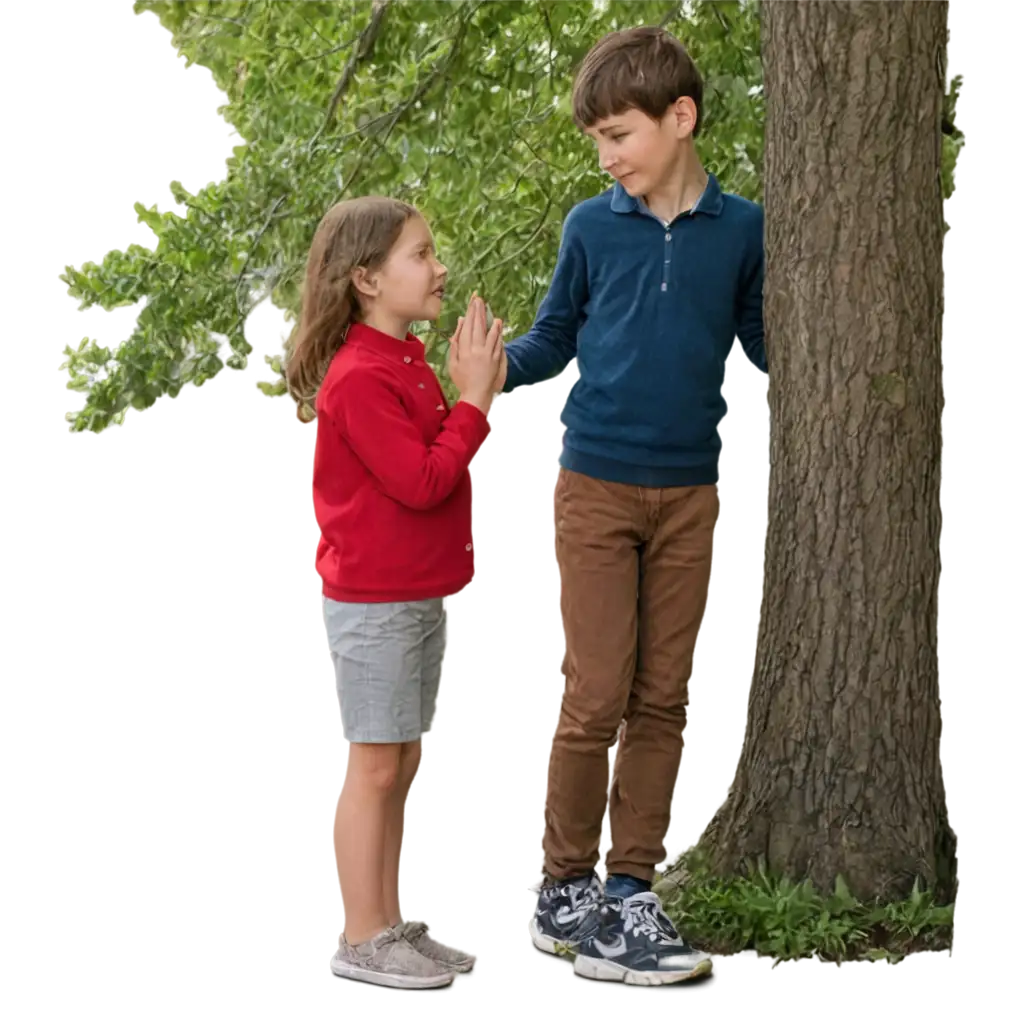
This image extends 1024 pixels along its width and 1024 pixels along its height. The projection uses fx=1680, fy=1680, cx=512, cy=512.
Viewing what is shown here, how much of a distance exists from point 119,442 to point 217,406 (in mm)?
2399

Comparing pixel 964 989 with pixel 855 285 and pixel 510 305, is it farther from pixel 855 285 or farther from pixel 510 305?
pixel 510 305

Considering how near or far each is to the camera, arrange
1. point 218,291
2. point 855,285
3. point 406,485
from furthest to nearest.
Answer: point 218,291 < point 855,285 < point 406,485

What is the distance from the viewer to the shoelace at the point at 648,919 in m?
3.49

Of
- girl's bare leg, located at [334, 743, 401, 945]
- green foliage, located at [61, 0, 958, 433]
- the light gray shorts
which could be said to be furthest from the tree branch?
girl's bare leg, located at [334, 743, 401, 945]

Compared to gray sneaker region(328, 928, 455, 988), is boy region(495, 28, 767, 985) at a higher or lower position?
higher

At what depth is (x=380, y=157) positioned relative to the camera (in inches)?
234

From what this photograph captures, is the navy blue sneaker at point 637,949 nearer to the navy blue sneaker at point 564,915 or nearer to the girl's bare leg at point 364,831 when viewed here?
the navy blue sneaker at point 564,915

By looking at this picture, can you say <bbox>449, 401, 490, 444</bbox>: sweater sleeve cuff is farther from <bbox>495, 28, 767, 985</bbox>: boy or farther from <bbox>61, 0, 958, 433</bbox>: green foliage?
<bbox>61, 0, 958, 433</bbox>: green foliage

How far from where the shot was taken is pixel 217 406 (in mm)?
21359

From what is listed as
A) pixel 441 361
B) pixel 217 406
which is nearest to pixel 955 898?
pixel 441 361

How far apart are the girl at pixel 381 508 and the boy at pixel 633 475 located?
262 millimetres

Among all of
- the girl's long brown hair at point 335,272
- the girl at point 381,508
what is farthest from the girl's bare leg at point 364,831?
the girl's long brown hair at point 335,272

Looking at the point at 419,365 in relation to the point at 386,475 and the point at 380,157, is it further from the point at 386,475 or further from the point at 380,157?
the point at 380,157

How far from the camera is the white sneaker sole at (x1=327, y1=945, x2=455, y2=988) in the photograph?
339cm
